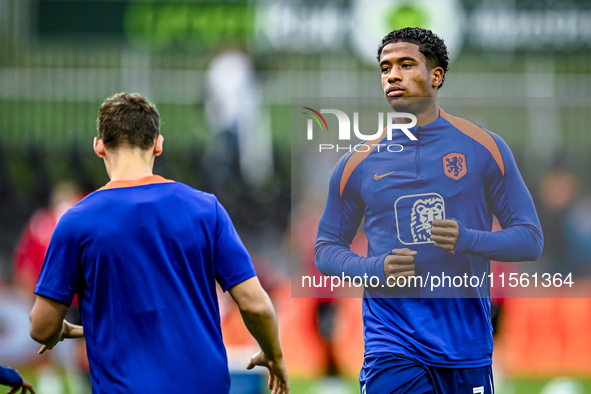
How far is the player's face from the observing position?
3.47m

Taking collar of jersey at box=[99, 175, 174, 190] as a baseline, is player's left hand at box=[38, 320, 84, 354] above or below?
below

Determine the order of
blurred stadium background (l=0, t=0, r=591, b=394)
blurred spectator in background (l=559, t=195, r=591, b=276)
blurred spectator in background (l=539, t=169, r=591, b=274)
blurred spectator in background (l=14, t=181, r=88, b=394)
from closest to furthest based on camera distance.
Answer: blurred spectator in background (l=539, t=169, r=591, b=274), blurred spectator in background (l=559, t=195, r=591, b=276), blurred spectator in background (l=14, t=181, r=88, b=394), blurred stadium background (l=0, t=0, r=591, b=394)

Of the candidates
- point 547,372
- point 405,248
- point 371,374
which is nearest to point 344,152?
point 405,248

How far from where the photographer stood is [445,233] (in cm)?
335

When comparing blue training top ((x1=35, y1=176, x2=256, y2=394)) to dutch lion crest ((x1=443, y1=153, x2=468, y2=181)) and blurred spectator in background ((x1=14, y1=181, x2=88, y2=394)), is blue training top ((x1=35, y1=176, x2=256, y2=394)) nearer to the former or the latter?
dutch lion crest ((x1=443, y1=153, x2=468, y2=181))

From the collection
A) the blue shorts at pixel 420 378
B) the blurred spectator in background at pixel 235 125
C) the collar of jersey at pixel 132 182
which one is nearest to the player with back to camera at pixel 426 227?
the blue shorts at pixel 420 378

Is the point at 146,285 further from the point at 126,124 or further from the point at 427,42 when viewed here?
the point at 427,42

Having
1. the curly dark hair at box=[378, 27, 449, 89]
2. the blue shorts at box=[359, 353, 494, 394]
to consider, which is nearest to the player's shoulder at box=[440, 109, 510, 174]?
the curly dark hair at box=[378, 27, 449, 89]

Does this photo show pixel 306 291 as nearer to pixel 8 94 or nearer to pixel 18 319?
pixel 18 319

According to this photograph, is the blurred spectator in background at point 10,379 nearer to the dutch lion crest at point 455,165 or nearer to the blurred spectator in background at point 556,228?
the dutch lion crest at point 455,165

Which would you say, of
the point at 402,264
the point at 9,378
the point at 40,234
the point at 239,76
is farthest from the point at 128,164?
the point at 239,76

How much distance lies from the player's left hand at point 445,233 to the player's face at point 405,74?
593 millimetres

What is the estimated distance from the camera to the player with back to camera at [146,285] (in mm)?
2953

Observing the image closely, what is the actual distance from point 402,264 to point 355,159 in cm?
55
